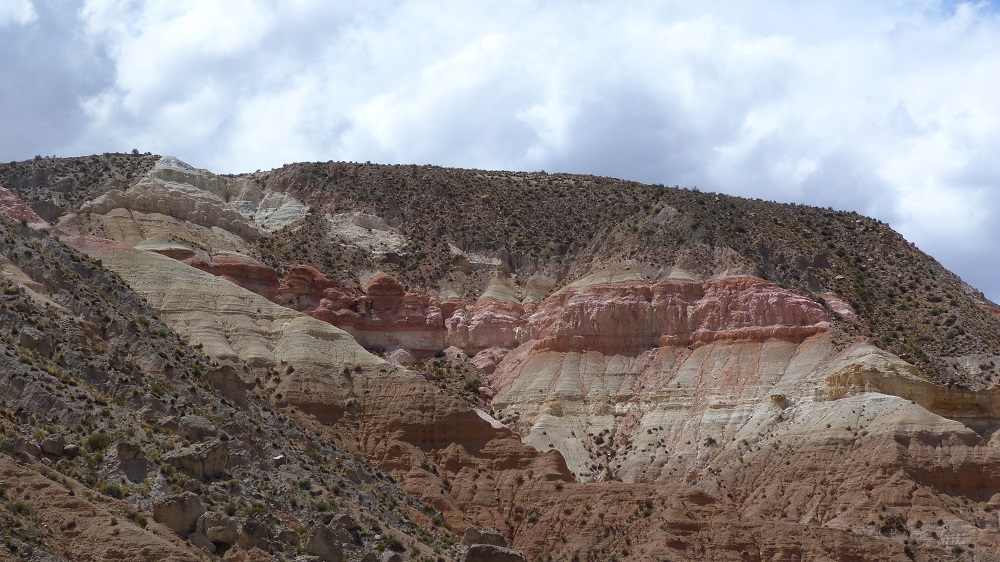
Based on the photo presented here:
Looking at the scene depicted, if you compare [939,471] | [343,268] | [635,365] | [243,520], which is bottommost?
[243,520]

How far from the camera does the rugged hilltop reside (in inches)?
2571

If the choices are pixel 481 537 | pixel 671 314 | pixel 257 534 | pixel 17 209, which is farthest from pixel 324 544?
pixel 17 209

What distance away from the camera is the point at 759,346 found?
101562 mm

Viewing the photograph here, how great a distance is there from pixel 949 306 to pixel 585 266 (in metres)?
24.7

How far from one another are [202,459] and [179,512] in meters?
4.79

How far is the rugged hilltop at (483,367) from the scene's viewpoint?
65312mm

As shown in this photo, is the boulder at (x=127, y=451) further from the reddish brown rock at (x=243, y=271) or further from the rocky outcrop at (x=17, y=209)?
the reddish brown rock at (x=243, y=271)

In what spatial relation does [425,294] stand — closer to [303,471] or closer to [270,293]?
[270,293]

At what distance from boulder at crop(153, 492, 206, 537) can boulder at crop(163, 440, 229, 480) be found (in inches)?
129

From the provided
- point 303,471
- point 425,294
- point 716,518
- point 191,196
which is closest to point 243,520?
point 303,471

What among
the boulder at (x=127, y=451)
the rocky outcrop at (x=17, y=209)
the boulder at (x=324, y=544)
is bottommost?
the boulder at (x=324, y=544)

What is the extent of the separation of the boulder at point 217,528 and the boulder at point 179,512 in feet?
0.94

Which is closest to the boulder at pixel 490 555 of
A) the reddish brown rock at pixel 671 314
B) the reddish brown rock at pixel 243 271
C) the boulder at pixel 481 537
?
the boulder at pixel 481 537

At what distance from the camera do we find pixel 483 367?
106m
